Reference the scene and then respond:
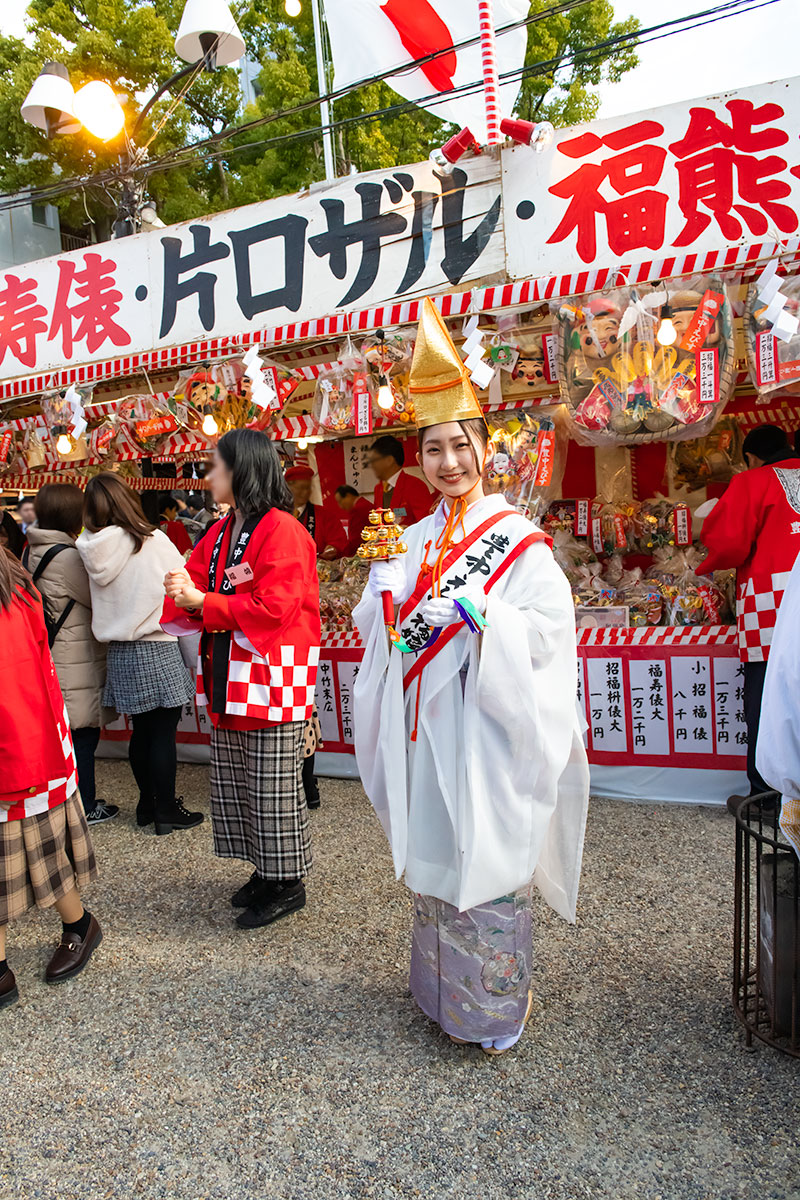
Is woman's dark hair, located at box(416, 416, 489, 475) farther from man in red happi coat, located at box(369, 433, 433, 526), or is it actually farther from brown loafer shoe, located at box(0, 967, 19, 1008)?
man in red happi coat, located at box(369, 433, 433, 526)

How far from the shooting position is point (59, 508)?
4.61m

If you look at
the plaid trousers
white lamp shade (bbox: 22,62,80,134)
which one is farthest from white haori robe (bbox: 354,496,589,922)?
white lamp shade (bbox: 22,62,80,134)

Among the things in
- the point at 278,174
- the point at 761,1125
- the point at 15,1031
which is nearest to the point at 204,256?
the point at 15,1031

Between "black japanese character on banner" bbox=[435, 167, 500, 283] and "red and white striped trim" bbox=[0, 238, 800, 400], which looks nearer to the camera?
"red and white striped trim" bbox=[0, 238, 800, 400]

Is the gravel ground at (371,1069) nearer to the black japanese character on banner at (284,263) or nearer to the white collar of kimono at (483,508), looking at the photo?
the white collar of kimono at (483,508)

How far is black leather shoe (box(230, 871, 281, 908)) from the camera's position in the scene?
345 cm

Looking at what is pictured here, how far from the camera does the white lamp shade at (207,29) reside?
22.8 feet

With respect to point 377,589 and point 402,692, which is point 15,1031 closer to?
point 402,692

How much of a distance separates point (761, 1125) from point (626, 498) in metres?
4.68

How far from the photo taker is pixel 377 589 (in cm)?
246

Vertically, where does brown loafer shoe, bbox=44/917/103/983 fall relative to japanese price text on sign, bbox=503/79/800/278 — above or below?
below

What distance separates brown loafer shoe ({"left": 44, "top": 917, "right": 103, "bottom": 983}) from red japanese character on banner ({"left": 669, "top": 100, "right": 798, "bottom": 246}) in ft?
14.8

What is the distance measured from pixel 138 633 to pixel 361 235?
2.92 metres

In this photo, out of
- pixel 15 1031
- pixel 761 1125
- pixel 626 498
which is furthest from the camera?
pixel 626 498
